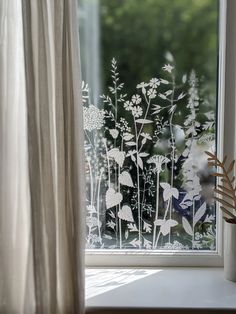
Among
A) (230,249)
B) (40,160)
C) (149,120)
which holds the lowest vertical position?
(230,249)

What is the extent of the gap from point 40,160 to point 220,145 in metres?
0.72

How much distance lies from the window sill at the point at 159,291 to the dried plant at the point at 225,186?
0.26 meters

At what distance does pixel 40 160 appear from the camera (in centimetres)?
135

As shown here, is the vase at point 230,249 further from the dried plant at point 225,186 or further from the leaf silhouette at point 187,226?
the leaf silhouette at point 187,226

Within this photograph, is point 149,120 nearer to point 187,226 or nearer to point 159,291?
point 187,226

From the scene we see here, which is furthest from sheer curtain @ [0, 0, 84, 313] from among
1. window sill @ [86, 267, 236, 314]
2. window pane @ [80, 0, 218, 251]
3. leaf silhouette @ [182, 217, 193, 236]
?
leaf silhouette @ [182, 217, 193, 236]

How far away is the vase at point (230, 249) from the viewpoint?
154 cm

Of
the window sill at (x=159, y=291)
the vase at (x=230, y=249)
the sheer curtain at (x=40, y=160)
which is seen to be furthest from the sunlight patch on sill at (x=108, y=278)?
the vase at (x=230, y=249)

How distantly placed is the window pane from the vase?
0.45ft

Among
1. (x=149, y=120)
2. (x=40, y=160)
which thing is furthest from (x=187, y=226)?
(x=40, y=160)

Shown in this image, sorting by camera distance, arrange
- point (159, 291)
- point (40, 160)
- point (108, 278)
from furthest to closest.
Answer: point (108, 278) < point (159, 291) < point (40, 160)

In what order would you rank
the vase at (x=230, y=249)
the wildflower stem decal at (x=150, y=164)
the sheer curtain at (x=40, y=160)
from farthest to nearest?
the wildflower stem decal at (x=150, y=164), the vase at (x=230, y=249), the sheer curtain at (x=40, y=160)

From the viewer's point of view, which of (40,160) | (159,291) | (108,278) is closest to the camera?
(40,160)

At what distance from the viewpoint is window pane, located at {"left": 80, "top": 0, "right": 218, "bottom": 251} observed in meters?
1.62
